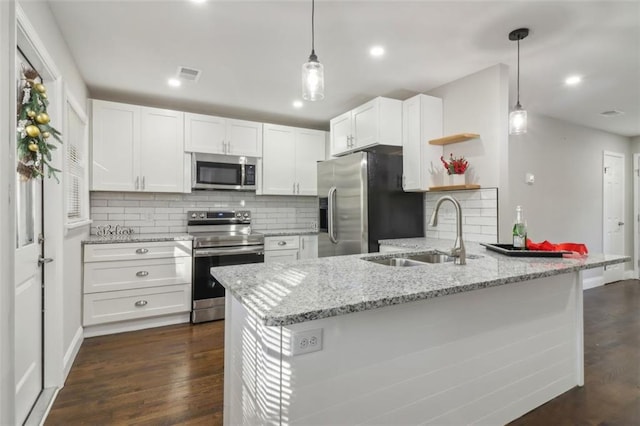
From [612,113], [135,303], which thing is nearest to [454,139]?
[612,113]

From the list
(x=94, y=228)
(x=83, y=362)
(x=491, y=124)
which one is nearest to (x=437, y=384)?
(x=491, y=124)

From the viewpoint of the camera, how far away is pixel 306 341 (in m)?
1.18

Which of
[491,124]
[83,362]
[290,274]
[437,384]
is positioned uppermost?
[491,124]

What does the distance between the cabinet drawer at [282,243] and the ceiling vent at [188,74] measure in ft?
6.01

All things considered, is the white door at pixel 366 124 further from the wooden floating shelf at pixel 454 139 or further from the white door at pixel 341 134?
the wooden floating shelf at pixel 454 139

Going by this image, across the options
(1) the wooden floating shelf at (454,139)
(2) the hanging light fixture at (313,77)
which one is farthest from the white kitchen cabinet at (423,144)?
(2) the hanging light fixture at (313,77)

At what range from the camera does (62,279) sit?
7.38ft

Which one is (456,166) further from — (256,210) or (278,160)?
(256,210)

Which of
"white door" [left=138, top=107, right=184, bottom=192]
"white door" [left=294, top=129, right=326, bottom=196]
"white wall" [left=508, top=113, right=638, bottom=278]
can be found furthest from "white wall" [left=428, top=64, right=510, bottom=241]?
"white door" [left=138, top=107, right=184, bottom=192]

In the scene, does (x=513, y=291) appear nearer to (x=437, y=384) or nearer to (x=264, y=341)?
(x=437, y=384)

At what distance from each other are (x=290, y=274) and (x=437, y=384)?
836 mm

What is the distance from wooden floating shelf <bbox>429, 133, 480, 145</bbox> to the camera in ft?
9.81

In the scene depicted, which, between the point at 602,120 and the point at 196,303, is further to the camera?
the point at 602,120

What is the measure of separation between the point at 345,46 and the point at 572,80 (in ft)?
7.78
